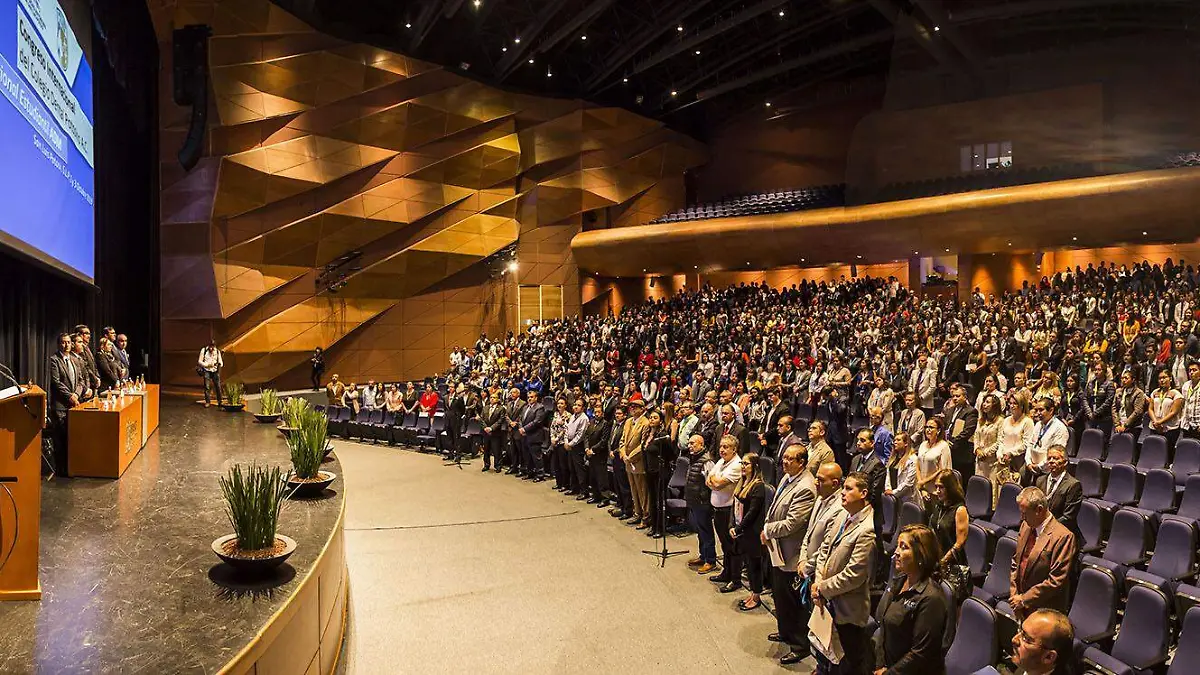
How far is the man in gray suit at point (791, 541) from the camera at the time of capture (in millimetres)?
4121

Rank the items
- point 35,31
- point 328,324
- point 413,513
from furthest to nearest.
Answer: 1. point 328,324
2. point 413,513
3. point 35,31

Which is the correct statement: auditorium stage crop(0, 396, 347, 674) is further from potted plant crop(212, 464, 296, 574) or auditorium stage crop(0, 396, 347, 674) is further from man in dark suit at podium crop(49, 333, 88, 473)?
man in dark suit at podium crop(49, 333, 88, 473)

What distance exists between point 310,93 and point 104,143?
18.9 feet

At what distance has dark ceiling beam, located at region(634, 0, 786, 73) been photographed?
1541 centimetres

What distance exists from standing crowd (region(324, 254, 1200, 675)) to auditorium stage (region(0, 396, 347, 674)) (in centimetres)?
234

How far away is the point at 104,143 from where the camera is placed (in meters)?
10.6

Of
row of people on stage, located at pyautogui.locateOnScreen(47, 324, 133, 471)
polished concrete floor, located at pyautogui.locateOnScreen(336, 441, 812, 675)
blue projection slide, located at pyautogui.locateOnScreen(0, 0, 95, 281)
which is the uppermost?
blue projection slide, located at pyautogui.locateOnScreen(0, 0, 95, 281)

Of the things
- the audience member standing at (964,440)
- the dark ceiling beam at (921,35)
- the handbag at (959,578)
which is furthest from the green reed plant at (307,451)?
the dark ceiling beam at (921,35)

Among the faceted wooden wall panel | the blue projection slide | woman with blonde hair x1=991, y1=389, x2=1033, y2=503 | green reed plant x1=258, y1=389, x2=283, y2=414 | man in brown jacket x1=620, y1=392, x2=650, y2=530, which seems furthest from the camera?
the faceted wooden wall panel

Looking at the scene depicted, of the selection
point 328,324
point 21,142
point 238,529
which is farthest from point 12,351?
point 328,324

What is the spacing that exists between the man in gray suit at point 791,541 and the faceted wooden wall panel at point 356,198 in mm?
13860

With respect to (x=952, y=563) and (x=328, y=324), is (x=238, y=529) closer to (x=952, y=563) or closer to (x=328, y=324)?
(x=952, y=563)

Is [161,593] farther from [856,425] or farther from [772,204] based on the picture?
[772,204]

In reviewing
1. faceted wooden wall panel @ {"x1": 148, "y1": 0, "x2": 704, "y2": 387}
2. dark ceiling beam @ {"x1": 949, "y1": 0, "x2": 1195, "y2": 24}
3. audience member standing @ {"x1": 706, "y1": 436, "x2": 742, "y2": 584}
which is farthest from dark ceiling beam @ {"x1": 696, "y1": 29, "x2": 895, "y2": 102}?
audience member standing @ {"x1": 706, "y1": 436, "x2": 742, "y2": 584}
